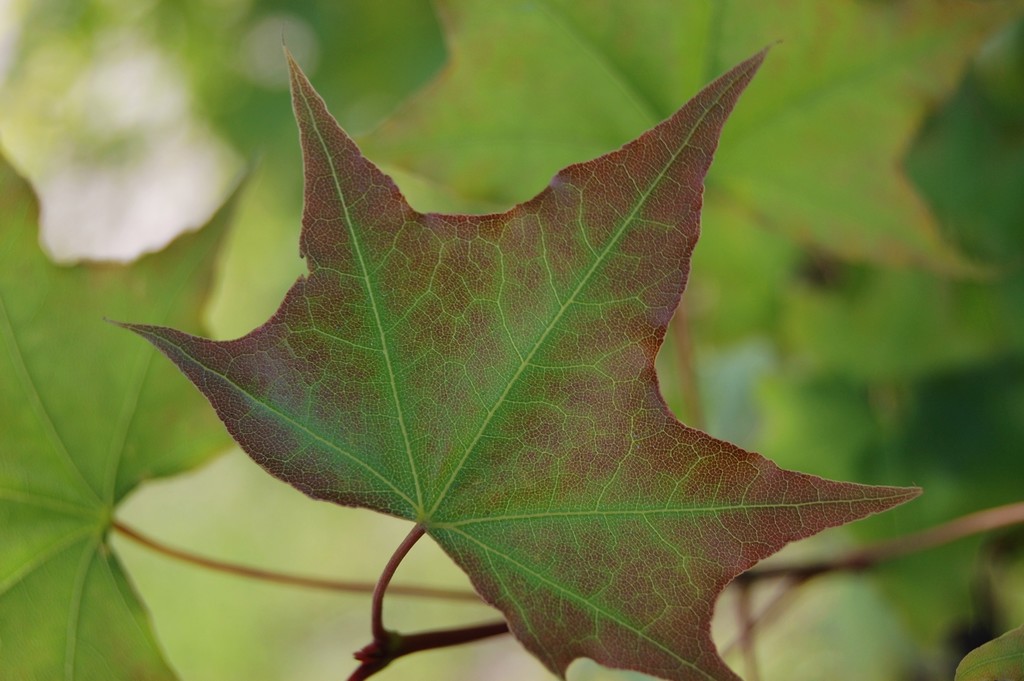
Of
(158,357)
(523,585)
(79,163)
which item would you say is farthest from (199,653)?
(523,585)

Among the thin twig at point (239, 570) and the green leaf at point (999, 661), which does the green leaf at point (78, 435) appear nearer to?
the thin twig at point (239, 570)

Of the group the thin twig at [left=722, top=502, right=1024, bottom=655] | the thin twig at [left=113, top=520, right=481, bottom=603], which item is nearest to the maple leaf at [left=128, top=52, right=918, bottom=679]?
the thin twig at [left=113, top=520, right=481, bottom=603]

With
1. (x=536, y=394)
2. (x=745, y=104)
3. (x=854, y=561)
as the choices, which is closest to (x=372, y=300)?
(x=536, y=394)

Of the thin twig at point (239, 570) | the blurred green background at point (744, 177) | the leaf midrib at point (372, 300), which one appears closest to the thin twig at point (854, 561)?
the blurred green background at point (744, 177)

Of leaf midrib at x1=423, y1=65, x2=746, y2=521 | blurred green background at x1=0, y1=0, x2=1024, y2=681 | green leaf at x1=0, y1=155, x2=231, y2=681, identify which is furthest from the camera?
blurred green background at x1=0, y1=0, x2=1024, y2=681

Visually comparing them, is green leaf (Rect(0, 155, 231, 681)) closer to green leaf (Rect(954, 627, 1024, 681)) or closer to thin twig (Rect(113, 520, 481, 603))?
thin twig (Rect(113, 520, 481, 603))

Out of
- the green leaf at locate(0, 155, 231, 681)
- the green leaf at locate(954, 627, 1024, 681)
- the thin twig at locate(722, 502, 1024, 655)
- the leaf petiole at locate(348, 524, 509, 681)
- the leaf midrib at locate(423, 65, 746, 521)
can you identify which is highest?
the green leaf at locate(0, 155, 231, 681)
